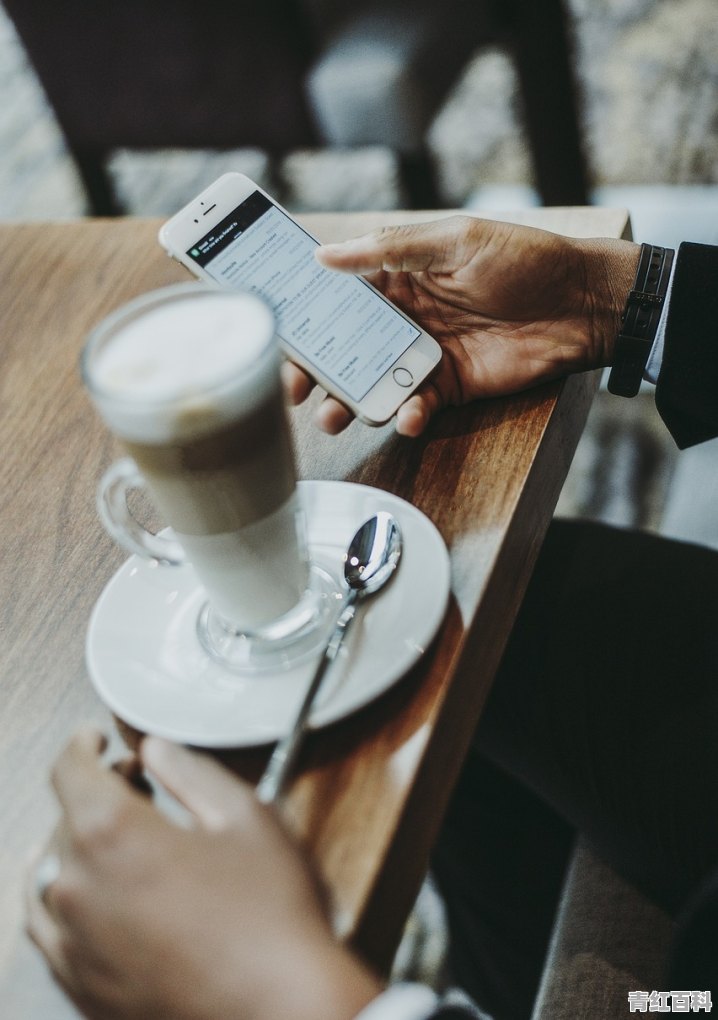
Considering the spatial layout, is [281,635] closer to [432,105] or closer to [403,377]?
[403,377]

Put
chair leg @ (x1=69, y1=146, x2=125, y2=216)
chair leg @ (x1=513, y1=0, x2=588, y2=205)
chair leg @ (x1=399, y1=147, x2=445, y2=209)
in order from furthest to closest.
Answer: chair leg @ (x1=69, y1=146, x2=125, y2=216)
chair leg @ (x1=399, y1=147, x2=445, y2=209)
chair leg @ (x1=513, y1=0, x2=588, y2=205)

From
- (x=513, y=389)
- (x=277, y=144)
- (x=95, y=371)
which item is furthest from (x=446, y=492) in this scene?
(x=277, y=144)

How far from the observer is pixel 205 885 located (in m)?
0.39

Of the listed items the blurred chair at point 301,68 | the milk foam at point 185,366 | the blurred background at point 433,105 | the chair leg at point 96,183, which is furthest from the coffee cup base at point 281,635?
the chair leg at point 96,183

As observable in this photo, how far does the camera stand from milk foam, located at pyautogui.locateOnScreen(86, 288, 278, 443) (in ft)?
1.33

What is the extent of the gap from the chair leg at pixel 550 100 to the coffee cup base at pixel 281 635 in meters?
1.39

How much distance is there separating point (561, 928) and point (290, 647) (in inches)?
11.8

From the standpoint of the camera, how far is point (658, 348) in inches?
27.5

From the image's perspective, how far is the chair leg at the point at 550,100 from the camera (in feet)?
5.13

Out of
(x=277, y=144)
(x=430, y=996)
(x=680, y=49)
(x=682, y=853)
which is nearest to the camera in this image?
(x=430, y=996)

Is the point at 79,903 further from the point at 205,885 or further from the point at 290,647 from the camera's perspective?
the point at 290,647

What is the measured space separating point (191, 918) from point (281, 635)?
160mm

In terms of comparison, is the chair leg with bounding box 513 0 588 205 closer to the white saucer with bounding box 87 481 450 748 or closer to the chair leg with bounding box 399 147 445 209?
the chair leg with bounding box 399 147 445 209

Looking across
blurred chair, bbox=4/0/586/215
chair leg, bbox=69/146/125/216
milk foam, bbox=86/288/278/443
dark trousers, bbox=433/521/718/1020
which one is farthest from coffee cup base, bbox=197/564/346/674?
chair leg, bbox=69/146/125/216
